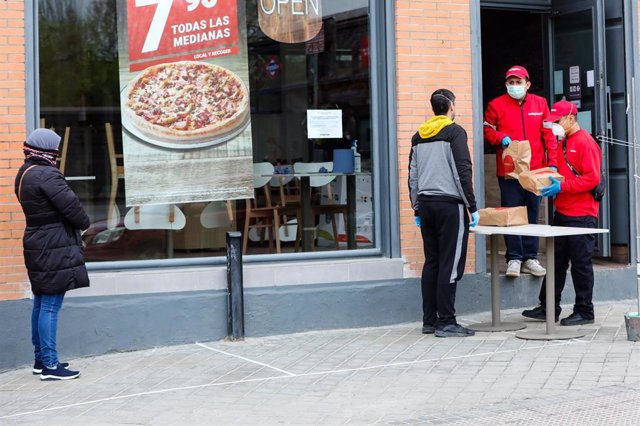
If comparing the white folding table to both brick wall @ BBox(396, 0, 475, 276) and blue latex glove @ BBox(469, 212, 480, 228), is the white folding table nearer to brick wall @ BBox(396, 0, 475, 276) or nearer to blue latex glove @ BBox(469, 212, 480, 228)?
blue latex glove @ BBox(469, 212, 480, 228)

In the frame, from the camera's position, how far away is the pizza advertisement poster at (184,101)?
898cm

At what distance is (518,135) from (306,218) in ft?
7.31

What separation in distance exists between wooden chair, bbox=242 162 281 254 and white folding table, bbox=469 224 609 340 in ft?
6.08

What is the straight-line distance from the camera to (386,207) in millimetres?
9727

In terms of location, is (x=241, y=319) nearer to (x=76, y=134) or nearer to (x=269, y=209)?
(x=269, y=209)

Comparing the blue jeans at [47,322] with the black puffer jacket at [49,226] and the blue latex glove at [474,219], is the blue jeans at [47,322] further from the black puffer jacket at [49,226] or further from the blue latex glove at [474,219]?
the blue latex glove at [474,219]

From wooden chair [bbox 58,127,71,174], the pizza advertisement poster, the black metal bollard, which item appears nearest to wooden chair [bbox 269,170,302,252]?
the pizza advertisement poster

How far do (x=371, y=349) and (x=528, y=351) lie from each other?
1256 millimetres

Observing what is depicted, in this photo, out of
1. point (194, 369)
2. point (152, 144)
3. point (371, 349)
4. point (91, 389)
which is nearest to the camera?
point (91, 389)

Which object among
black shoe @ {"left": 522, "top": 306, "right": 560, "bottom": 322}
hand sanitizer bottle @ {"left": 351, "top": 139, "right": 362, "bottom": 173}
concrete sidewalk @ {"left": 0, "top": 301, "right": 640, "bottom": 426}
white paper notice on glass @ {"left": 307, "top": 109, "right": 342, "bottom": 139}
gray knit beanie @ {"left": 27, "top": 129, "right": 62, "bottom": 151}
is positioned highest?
white paper notice on glass @ {"left": 307, "top": 109, "right": 342, "bottom": 139}

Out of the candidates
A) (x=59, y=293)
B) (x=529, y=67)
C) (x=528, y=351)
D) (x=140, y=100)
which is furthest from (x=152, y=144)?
(x=529, y=67)

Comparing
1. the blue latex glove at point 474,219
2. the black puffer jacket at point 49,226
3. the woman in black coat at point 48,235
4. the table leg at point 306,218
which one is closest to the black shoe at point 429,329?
the blue latex glove at point 474,219

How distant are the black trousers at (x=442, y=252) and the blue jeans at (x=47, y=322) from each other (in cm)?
312

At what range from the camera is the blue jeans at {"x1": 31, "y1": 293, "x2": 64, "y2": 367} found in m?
7.63
